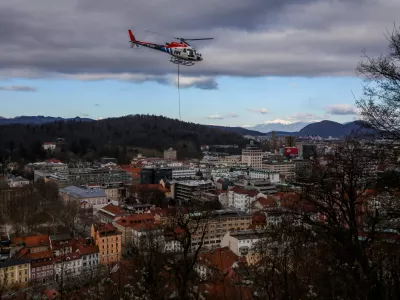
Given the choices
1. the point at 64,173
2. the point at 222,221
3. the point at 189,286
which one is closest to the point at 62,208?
the point at 222,221

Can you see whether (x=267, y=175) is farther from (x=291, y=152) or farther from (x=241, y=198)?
(x=291, y=152)

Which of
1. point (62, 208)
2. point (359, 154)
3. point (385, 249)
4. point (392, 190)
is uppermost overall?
point (359, 154)

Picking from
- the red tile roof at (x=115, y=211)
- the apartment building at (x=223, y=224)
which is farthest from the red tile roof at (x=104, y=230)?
the red tile roof at (x=115, y=211)

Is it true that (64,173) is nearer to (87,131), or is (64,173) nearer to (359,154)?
(359,154)

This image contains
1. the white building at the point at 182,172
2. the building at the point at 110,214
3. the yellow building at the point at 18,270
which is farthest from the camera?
the white building at the point at 182,172

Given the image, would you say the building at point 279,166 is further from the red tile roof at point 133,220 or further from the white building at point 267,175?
the red tile roof at point 133,220

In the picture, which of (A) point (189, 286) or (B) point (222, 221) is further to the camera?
(B) point (222, 221)
